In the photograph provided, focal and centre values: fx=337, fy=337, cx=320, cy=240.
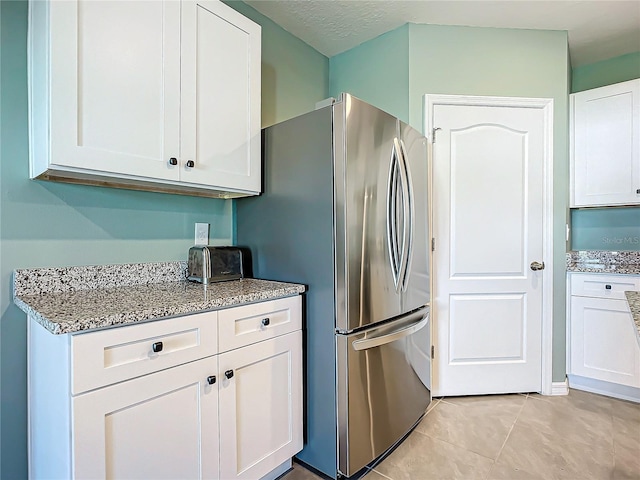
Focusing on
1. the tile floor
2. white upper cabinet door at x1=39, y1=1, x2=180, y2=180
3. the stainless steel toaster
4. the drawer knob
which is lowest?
the tile floor

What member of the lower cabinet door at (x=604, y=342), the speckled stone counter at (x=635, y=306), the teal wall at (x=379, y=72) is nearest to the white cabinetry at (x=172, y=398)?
the speckled stone counter at (x=635, y=306)

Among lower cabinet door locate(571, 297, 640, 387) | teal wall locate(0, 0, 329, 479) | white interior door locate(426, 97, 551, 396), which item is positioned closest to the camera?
teal wall locate(0, 0, 329, 479)

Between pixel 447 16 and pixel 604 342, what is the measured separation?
8.18 ft

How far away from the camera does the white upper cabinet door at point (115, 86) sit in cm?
112

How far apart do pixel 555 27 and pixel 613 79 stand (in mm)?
957

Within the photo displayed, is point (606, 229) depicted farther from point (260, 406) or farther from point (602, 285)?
point (260, 406)

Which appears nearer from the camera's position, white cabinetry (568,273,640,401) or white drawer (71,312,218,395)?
white drawer (71,312,218,395)

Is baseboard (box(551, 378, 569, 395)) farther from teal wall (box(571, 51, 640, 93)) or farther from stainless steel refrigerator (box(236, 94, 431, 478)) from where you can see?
teal wall (box(571, 51, 640, 93))

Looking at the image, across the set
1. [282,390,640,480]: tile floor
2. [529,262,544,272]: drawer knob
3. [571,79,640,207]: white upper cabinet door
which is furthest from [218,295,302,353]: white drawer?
[571,79,640,207]: white upper cabinet door

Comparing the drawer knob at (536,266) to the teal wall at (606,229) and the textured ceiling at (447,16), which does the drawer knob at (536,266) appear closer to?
the teal wall at (606,229)

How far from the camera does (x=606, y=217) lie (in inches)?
110

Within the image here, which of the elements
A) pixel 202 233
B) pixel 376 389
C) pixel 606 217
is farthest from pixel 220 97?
pixel 606 217

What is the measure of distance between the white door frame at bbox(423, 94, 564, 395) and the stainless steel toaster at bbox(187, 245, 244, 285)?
4.66 ft

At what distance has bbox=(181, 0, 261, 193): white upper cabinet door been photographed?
1462mm
